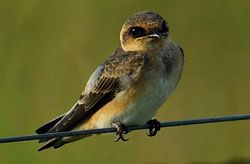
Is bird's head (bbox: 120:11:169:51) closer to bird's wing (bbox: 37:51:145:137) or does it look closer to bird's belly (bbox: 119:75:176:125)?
bird's wing (bbox: 37:51:145:137)

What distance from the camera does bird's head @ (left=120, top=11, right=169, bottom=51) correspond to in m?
4.14

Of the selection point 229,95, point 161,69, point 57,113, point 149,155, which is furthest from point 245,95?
point 161,69

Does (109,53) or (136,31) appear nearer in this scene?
(136,31)

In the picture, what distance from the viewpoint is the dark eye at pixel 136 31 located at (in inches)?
165

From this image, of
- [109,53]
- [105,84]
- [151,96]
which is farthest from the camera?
[109,53]

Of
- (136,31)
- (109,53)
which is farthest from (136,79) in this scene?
(109,53)

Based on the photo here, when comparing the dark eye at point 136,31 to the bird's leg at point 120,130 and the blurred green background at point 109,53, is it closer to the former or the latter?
the bird's leg at point 120,130

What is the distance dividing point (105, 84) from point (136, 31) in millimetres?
228

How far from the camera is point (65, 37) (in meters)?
6.01

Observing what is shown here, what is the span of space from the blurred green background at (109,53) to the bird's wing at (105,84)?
1.27 metres

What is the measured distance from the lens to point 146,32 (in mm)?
4168

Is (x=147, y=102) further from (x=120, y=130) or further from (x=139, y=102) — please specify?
(x=120, y=130)

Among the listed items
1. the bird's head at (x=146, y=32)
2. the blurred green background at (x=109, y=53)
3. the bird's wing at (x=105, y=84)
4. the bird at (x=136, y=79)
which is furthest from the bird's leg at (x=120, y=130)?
the blurred green background at (x=109, y=53)

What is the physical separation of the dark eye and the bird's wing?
71 mm
